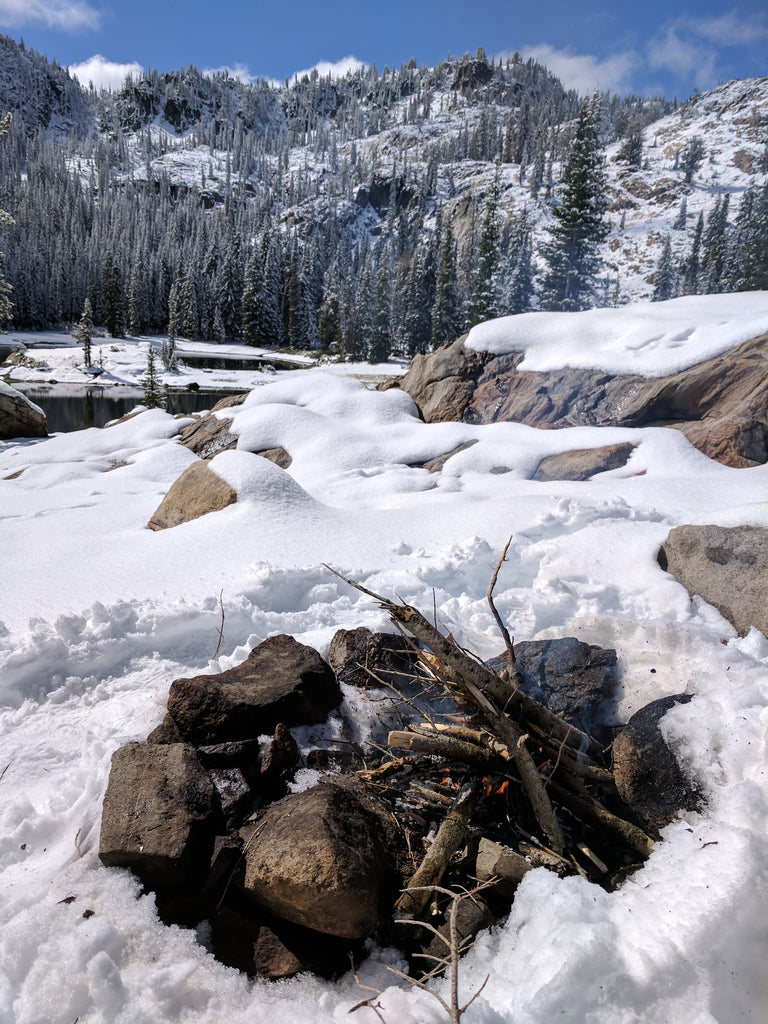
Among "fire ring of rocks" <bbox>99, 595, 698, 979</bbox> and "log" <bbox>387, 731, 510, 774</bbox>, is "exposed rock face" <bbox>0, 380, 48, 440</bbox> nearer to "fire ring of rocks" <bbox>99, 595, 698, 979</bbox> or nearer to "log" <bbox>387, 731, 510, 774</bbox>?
"fire ring of rocks" <bbox>99, 595, 698, 979</bbox>

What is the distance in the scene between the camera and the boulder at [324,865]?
2006 mm

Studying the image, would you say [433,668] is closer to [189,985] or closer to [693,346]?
[189,985]

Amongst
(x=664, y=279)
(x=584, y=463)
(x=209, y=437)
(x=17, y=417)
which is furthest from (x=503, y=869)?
(x=664, y=279)

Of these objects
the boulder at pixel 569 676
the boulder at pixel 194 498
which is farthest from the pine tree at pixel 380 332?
the boulder at pixel 569 676

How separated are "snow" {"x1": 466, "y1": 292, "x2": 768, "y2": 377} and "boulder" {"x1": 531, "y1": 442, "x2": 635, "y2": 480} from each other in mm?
2398

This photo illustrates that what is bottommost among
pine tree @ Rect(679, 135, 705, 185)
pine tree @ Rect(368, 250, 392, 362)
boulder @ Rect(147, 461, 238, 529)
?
boulder @ Rect(147, 461, 238, 529)

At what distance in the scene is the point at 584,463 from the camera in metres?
8.14

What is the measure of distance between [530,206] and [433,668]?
129 metres

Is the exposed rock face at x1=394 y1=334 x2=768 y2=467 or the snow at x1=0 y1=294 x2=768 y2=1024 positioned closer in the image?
the snow at x1=0 y1=294 x2=768 y2=1024

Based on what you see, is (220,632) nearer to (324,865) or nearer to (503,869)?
(324,865)

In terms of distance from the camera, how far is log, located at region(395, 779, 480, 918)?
213cm

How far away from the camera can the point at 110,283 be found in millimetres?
68250

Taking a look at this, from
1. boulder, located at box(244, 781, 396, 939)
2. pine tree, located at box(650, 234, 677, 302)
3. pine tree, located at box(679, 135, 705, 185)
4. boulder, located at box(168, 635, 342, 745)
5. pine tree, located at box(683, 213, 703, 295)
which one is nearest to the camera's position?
boulder, located at box(244, 781, 396, 939)

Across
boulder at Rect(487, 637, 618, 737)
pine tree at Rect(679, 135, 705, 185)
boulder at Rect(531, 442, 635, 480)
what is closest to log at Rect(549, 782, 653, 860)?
boulder at Rect(487, 637, 618, 737)
